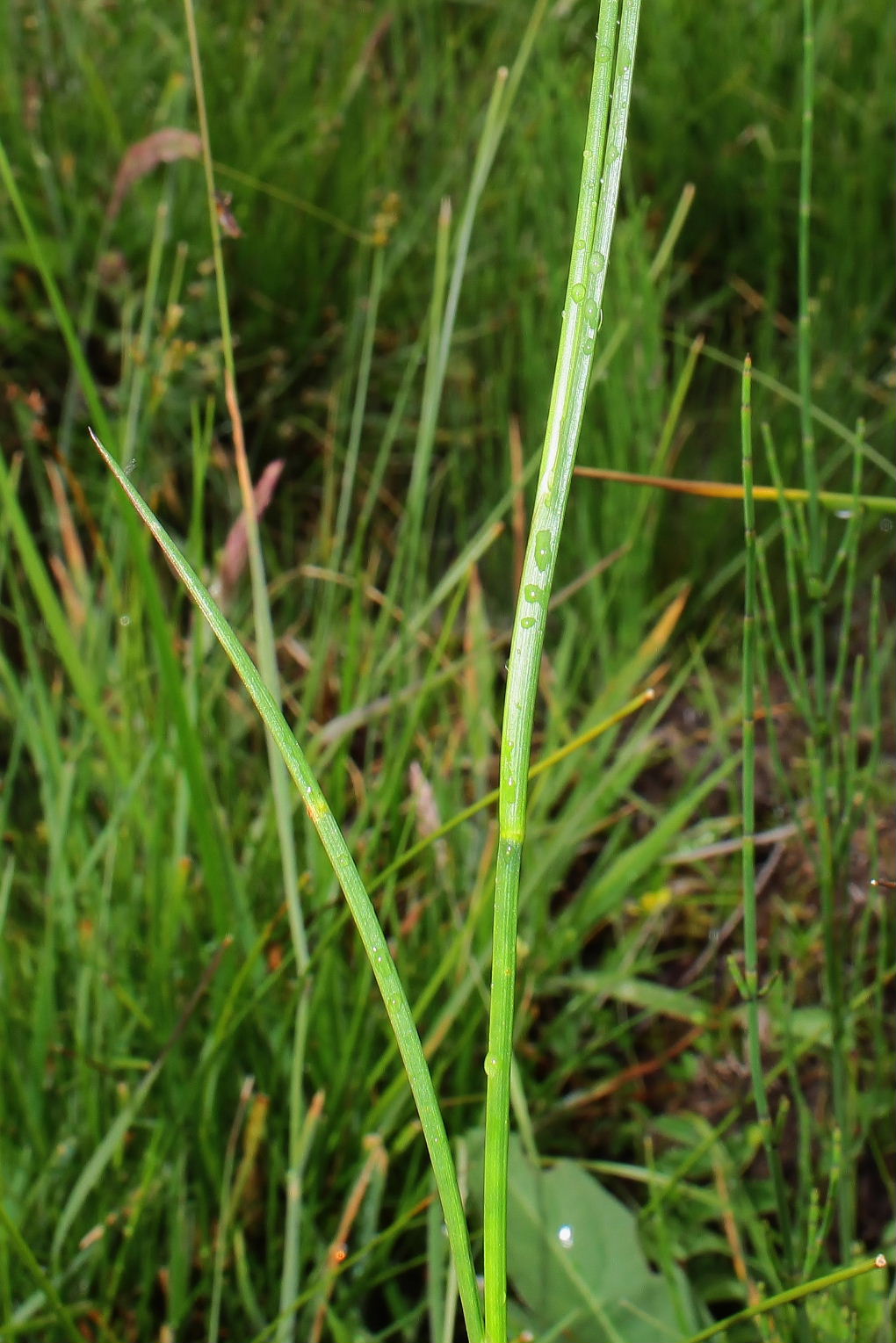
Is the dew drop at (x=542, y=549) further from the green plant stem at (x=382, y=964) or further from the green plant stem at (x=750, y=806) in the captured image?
the green plant stem at (x=750, y=806)

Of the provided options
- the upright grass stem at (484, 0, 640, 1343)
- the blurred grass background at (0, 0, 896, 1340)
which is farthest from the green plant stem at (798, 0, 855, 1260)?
the upright grass stem at (484, 0, 640, 1343)

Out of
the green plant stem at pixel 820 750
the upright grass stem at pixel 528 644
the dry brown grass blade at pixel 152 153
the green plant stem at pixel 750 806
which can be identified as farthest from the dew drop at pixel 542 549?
the dry brown grass blade at pixel 152 153

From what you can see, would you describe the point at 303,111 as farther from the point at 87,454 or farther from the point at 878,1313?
the point at 878,1313

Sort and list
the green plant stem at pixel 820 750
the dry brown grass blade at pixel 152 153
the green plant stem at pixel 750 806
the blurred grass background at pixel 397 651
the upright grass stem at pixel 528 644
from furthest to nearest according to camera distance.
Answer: the dry brown grass blade at pixel 152 153
the blurred grass background at pixel 397 651
the green plant stem at pixel 820 750
the green plant stem at pixel 750 806
the upright grass stem at pixel 528 644

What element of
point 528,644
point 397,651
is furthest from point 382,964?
point 397,651

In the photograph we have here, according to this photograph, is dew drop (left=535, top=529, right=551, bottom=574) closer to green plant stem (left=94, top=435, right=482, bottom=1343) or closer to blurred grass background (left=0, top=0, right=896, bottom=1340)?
green plant stem (left=94, top=435, right=482, bottom=1343)

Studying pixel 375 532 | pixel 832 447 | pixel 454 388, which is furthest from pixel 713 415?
pixel 375 532

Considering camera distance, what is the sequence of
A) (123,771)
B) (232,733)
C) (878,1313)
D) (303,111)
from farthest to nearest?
(303,111) < (232,733) < (123,771) < (878,1313)
